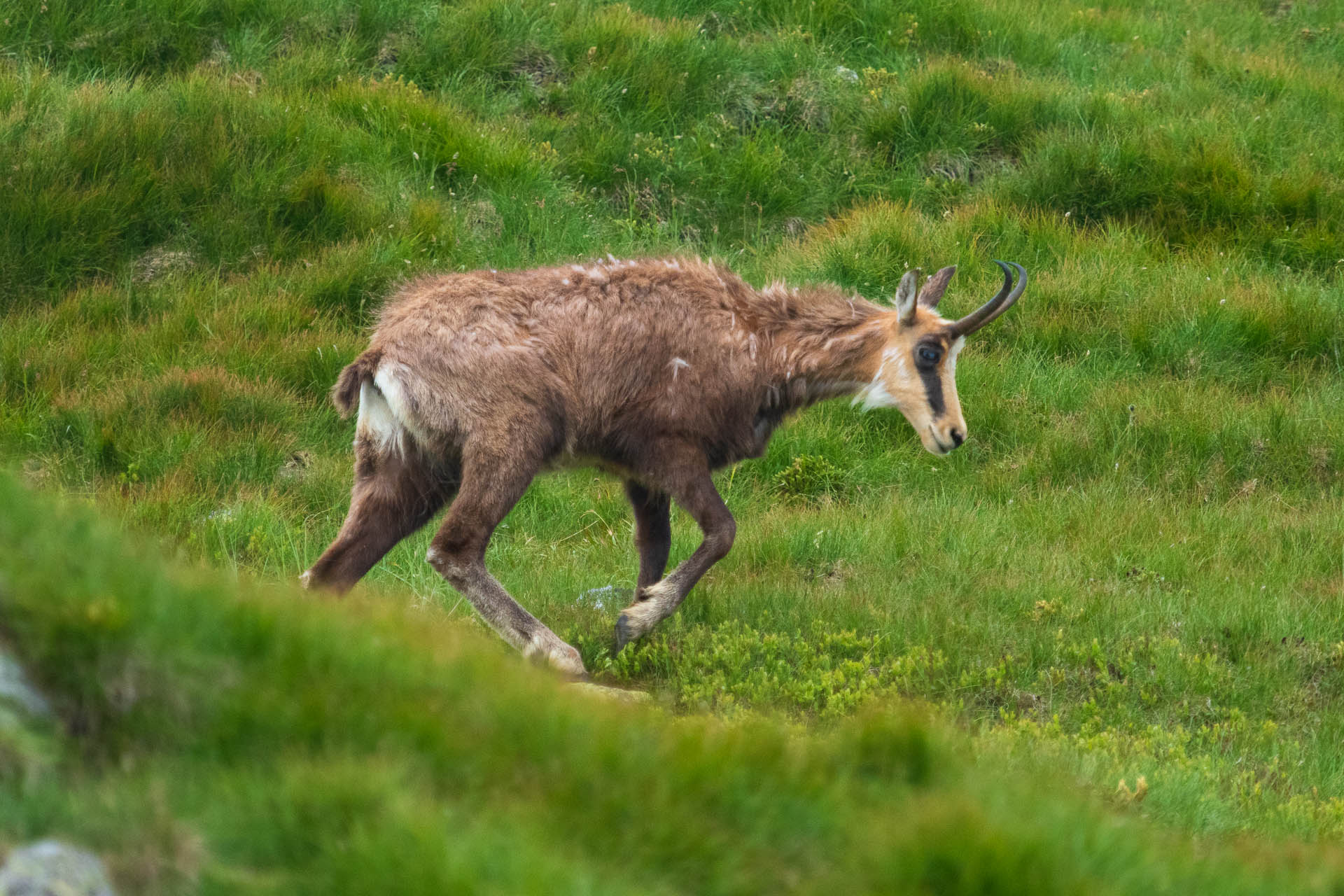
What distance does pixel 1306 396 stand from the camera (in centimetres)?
1068

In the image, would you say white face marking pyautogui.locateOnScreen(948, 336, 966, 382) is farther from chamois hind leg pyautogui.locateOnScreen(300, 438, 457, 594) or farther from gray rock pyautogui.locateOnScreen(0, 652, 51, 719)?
gray rock pyautogui.locateOnScreen(0, 652, 51, 719)

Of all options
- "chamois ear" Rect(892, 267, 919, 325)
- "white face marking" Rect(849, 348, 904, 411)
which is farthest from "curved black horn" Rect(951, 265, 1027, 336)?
"white face marking" Rect(849, 348, 904, 411)

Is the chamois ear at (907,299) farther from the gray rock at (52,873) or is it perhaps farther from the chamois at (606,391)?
the gray rock at (52,873)

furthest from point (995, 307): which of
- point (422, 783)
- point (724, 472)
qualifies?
point (422, 783)

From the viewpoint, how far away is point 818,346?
7953mm

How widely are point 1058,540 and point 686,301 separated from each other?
3.10 metres

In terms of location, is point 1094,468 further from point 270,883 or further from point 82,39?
point 82,39

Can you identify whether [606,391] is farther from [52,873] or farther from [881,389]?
[52,873]

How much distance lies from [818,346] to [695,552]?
1470 millimetres

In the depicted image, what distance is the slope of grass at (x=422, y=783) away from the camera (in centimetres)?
304

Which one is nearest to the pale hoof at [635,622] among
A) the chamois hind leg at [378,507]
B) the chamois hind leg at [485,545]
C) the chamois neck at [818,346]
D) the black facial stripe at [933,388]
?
the chamois hind leg at [485,545]

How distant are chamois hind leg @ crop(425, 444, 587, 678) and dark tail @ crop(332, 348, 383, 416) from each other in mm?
666

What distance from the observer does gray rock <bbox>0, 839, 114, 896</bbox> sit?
282cm

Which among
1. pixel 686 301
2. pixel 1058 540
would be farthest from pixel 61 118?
pixel 1058 540
